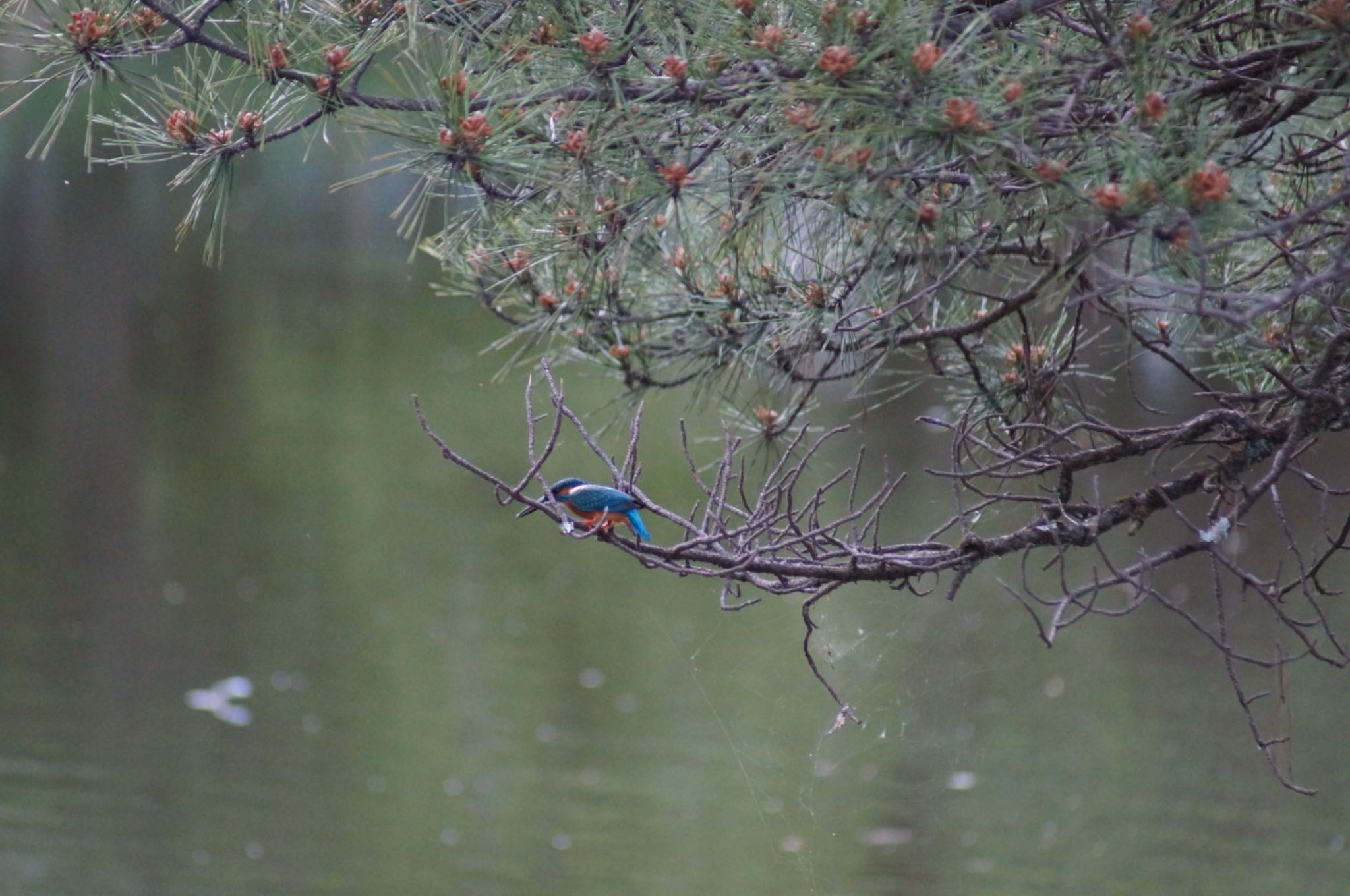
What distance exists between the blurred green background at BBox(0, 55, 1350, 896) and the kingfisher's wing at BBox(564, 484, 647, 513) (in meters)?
1.25

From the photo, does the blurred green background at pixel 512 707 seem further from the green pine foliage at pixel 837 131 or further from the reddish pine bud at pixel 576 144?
the reddish pine bud at pixel 576 144

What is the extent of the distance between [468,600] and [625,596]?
0.64 m

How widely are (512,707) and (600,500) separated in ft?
10.9

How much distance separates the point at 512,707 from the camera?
4.66m

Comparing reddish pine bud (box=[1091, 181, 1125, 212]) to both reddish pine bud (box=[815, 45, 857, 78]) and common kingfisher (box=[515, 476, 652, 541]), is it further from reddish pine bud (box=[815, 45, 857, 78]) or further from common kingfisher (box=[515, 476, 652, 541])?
common kingfisher (box=[515, 476, 652, 541])

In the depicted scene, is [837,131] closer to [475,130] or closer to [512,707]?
[475,130]

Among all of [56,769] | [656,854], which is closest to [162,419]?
[56,769]

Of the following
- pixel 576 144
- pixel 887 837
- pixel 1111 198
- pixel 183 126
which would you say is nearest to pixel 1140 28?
pixel 1111 198

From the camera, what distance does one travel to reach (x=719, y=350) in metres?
1.86

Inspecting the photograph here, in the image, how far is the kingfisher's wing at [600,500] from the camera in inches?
58.6

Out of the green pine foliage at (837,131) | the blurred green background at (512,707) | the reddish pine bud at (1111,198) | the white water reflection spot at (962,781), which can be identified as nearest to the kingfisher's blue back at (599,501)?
the green pine foliage at (837,131)

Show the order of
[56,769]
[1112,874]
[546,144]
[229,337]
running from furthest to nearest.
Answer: [229,337]
[56,769]
[1112,874]
[546,144]

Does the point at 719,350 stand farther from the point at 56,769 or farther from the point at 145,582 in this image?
the point at 145,582

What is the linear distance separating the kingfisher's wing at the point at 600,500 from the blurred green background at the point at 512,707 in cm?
125
